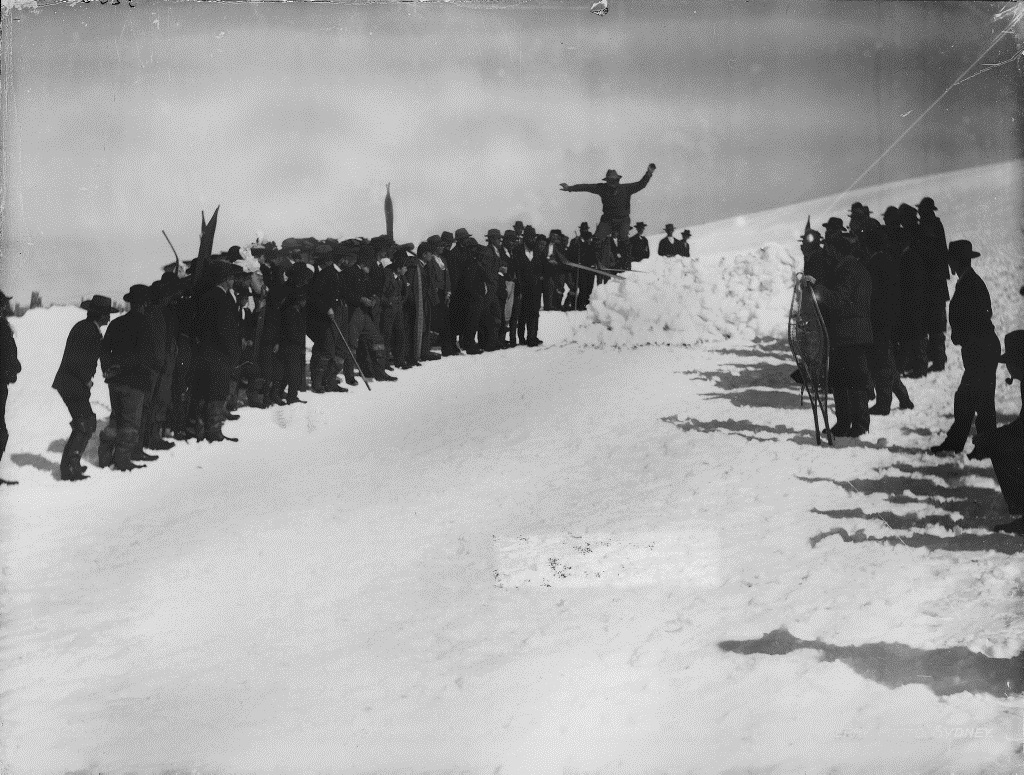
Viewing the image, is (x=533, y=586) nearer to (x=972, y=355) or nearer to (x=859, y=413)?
(x=859, y=413)

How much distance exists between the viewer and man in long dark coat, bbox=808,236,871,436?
7.56 metres

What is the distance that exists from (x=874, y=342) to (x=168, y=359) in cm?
505

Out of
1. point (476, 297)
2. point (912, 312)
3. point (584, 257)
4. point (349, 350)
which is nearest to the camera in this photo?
point (912, 312)

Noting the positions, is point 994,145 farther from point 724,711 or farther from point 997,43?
point 724,711

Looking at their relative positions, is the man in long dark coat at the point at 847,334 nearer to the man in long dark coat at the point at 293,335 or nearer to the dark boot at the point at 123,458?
the man in long dark coat at the point at 293,335

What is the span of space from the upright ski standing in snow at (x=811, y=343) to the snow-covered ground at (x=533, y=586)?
33 cm

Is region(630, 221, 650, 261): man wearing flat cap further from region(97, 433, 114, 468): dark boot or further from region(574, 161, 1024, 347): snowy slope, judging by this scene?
region(97, 433, 114, 468): dark boot

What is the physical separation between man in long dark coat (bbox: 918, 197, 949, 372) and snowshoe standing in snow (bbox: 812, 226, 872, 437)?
1126 mm

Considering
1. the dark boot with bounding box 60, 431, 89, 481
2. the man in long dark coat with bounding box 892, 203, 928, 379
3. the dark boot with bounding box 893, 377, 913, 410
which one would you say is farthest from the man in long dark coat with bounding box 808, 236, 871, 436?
the dark boot with bounding box 60, 431, 89, 481

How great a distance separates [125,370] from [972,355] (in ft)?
18.2

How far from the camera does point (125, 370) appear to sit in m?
7.96

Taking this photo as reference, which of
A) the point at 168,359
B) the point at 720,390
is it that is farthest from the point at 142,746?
the point at 720,390

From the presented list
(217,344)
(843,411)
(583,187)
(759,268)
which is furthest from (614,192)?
(759,268)

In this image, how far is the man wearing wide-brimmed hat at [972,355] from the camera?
694 cm
